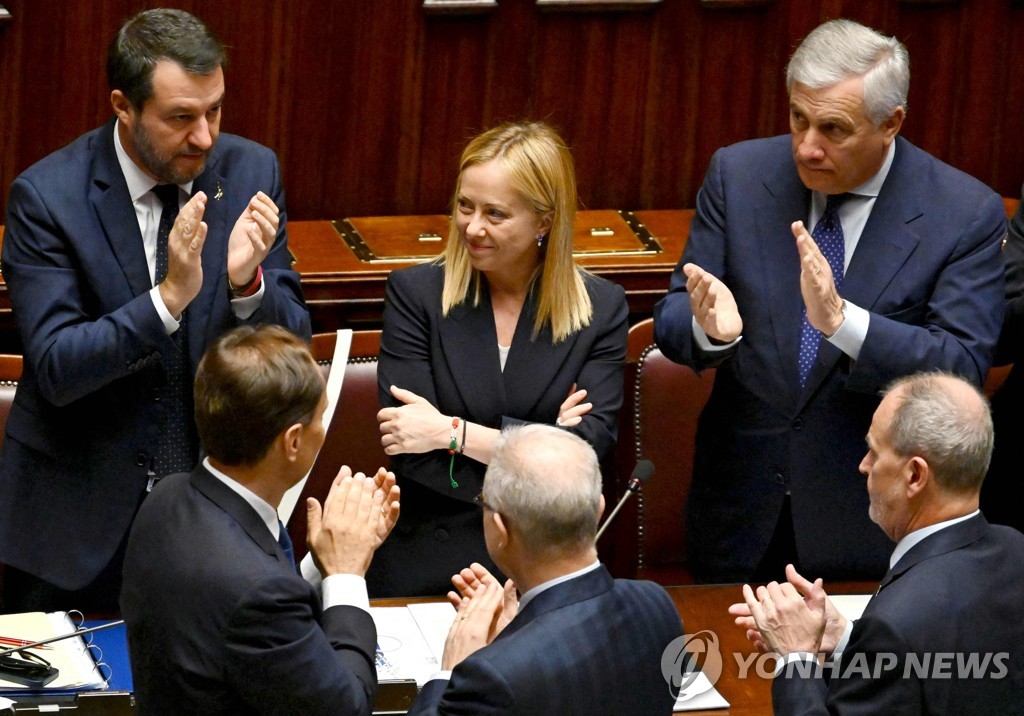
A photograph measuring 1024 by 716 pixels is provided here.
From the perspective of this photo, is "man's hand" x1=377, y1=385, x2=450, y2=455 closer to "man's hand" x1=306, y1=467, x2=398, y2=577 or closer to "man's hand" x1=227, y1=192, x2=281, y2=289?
"man's hand" x1=227, y1=192, x2=281, y2=289

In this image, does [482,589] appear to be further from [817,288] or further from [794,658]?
[817,288]

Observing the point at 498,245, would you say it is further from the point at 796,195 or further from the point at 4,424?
the point at 4,424

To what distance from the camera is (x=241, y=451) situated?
2.61m

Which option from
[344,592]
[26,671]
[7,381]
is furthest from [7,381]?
[344,592]

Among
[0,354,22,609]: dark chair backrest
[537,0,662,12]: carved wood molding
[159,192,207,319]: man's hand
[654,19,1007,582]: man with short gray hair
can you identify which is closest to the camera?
[159,192,207,319]: man's hand

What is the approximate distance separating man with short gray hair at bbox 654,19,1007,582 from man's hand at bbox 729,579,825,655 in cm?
74

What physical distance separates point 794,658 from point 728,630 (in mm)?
479

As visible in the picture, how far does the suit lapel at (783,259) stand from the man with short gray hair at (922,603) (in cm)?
73

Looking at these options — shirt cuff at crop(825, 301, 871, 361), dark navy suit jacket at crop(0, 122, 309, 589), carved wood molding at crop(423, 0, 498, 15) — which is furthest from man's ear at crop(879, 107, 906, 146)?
carved wood molding at crop(423, 0, 498, 15)

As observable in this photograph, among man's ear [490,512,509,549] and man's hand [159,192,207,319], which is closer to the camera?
man's ear [490,512,509,549]

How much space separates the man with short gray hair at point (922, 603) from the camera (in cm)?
265

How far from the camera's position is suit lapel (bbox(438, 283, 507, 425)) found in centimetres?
365

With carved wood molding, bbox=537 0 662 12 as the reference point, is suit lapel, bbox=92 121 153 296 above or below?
below

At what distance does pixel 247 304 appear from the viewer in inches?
139
